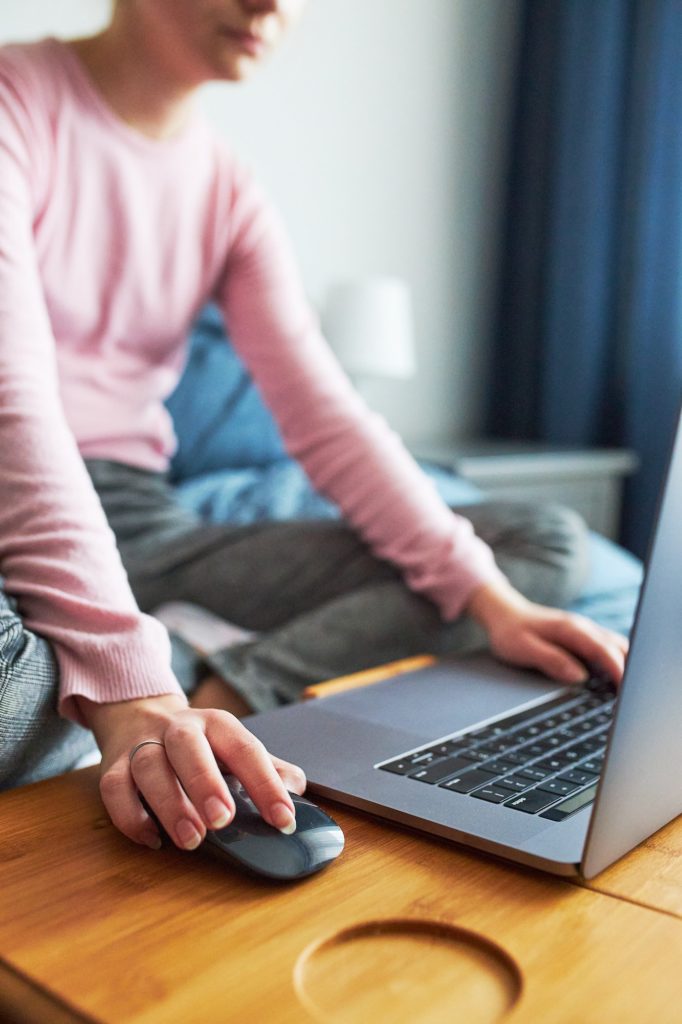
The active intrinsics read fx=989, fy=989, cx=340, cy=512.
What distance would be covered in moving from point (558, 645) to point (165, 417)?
2.46 ft

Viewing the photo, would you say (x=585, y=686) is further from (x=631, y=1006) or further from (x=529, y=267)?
(x=529, y=267)

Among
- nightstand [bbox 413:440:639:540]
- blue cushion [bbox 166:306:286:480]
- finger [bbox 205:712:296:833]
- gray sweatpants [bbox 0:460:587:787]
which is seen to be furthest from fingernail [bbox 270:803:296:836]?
nightstand [bbox 413:440:639:540]

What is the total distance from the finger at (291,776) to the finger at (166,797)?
0.22ft

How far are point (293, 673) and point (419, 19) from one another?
2658 millimetres

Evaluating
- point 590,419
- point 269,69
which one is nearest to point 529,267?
point 590,419

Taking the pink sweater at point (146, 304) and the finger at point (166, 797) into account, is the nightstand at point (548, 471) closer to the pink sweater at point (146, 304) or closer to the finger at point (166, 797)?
the pink sweater at point (146, 304)

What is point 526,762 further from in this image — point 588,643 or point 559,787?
point 588,643

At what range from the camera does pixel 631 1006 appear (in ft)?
1.27

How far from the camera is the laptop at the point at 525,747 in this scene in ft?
1.50

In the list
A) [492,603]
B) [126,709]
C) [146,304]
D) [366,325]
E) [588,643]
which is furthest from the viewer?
[366,325]

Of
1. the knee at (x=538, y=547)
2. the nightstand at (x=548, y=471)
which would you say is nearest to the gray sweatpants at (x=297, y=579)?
the knee at (x=538, y=547)

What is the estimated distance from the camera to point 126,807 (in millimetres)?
526

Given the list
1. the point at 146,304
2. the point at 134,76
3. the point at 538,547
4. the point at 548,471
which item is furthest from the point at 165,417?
the point at 548,471

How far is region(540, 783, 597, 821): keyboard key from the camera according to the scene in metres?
0.54
